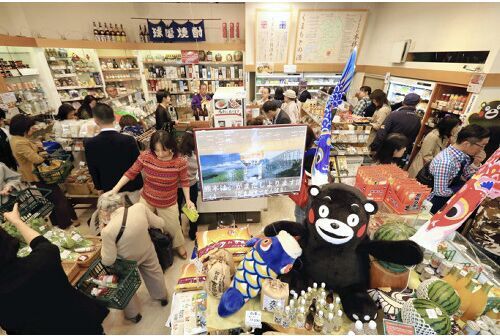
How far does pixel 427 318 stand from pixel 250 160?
1.41 m

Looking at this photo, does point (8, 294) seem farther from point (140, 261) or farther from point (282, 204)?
point (282, 204)

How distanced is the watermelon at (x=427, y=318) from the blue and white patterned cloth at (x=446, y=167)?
1693 mm

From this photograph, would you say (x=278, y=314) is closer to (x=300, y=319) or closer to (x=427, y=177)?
(x=300, y=319)

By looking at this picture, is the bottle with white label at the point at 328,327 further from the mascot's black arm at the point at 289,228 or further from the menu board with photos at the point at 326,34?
the menu board with photos at the point at 326,34

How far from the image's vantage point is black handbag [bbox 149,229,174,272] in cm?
244

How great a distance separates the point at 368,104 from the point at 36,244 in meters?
5.87

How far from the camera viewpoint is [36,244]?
1488mm

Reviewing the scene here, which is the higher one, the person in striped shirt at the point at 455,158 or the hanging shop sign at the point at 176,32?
the hanging shop sign at the point at 176,32

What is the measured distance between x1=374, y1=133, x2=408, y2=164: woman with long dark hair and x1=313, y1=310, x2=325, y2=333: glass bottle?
2074 mm

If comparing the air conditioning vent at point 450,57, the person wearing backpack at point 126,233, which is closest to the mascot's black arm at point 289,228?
the person wearing backpack at point 126,233

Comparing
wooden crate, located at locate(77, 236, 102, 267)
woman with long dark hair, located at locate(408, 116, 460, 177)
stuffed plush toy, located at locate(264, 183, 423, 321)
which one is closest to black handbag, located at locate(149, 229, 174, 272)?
wooden crate, located at locate(77, 236, 102, 267)

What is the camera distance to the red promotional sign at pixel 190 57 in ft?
22.9

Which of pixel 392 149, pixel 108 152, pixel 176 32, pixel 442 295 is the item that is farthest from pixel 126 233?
pixel 176 32

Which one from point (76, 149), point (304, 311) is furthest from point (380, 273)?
point (76, 149)
